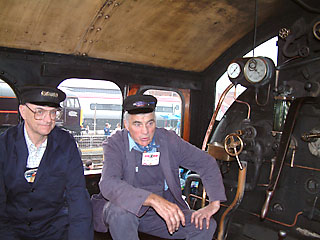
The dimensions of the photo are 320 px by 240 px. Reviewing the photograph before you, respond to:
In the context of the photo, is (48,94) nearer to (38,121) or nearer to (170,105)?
(38,121)

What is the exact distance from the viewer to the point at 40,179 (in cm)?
199

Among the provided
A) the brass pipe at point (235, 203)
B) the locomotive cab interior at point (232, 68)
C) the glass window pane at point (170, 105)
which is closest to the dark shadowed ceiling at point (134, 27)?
the locomotive cab interior at point (232, 68)

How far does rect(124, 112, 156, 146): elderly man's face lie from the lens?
2246 millimetres

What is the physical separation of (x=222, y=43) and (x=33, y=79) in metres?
2.18

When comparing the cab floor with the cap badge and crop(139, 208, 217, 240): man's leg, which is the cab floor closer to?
crop(139, 208, 217, 240): man's leg

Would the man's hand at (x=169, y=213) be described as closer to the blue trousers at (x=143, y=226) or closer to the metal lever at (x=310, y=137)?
the blue trousers at (x=143, y=226)

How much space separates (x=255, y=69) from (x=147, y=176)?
4.80 ft

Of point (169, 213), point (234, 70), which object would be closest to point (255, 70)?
point (234, 70)

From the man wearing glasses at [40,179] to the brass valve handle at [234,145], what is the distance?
1.37 m

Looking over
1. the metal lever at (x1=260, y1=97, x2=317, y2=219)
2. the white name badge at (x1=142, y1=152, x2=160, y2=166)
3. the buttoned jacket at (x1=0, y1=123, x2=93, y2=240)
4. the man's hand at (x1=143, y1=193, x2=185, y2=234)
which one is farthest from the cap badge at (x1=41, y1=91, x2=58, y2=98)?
the metal lever at (x1=260, y1=97, x2=317, y2=219)

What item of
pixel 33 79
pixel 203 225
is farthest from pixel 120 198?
pixel 33 79

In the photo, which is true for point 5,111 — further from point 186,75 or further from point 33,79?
point 186,75

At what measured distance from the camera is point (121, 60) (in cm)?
323

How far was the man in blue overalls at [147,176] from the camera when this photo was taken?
1940 mm
